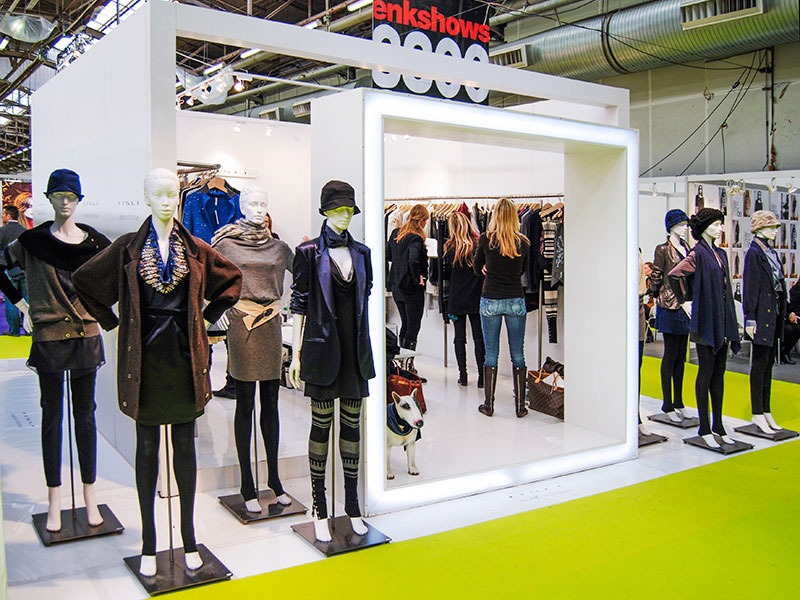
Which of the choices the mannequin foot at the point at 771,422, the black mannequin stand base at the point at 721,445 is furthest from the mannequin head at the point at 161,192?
the mannequin foot at the point at 771,422

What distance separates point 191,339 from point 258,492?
142cm

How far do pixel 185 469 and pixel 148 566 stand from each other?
0.42m

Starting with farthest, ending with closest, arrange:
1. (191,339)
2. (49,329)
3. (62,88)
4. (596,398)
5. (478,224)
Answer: (478,224) < (62,88) < (596,398) < (49,329) < (191,339)

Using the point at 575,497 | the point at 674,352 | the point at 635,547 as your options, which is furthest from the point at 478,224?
the point at 635,547

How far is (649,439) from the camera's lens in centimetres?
538

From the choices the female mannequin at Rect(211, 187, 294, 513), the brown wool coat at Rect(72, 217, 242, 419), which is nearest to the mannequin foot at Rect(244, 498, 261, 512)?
the female mannequin at Rect(211, 187, 294, 513)

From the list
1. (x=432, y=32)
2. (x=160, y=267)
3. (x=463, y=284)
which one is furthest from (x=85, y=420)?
(x=463, y=284)

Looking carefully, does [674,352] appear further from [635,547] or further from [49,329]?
[49,329]

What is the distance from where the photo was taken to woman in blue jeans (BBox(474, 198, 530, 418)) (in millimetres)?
5859

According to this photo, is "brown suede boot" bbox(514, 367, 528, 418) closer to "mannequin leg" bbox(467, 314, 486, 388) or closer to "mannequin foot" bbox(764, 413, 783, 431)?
"mannequin leg" bbox(467, 314, 486, 388)

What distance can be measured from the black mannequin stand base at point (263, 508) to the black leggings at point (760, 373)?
133 inches

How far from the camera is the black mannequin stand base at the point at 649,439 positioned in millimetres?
5324

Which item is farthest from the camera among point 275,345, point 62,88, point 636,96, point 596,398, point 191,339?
point 636,96

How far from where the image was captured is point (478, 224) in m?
7.27
